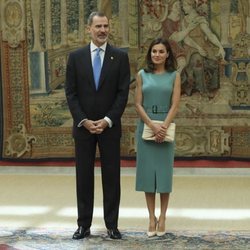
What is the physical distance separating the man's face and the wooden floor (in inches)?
79.0

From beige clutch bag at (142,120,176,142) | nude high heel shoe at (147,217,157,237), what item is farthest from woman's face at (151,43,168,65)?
nude high heel shoe at (147,217,157,237)

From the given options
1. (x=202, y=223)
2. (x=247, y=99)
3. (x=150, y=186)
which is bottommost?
(x=202, y=223)

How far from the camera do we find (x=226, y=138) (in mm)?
9219

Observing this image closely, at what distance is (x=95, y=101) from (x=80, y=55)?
0.47 m

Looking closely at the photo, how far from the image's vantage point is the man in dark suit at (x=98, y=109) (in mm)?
5395

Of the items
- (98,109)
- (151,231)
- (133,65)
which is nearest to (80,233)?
(151,231)

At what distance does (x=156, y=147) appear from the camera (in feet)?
18.3

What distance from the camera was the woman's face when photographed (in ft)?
18.0

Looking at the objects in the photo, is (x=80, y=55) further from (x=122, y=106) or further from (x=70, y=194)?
(x=70, y=194)

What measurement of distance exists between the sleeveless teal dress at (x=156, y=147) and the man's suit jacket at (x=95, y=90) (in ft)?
0.80

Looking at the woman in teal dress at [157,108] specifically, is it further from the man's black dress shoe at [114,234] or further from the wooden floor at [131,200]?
the wooden floor at [131,200]

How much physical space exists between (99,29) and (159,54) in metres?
0.62

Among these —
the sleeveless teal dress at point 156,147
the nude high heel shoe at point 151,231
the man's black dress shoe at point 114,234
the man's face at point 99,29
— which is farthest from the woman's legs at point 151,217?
the man's face at point 99,29

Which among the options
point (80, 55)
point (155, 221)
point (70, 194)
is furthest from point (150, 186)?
point (70, 194)
